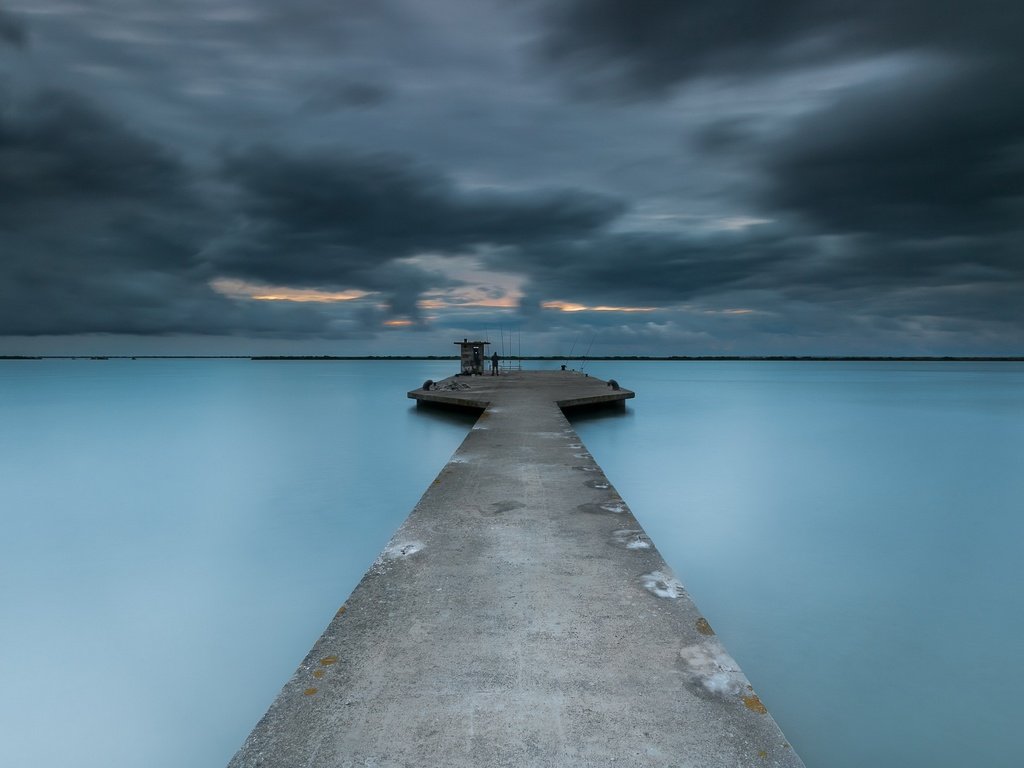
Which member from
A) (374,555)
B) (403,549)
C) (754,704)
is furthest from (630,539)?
(374,555)

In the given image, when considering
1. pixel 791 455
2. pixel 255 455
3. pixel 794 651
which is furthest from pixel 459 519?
pixel 791 455

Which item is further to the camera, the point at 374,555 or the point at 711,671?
the point at 374,555

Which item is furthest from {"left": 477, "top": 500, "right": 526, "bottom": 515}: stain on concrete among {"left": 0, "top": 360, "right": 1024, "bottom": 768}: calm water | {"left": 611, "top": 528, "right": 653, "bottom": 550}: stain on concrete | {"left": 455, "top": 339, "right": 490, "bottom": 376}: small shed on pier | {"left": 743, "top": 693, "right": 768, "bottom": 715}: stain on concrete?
{"left": 455, "top": 339, "right": 490, "bottom": 376}: small shed on pier

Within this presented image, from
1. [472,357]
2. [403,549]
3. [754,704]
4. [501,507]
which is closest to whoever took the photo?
[754,704]

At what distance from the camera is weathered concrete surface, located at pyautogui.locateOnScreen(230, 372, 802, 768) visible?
2.32 m

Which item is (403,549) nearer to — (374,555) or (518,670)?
A: (518,670)

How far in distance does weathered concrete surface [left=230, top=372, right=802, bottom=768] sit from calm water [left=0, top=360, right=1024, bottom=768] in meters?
1.69

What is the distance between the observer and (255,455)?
1599cm

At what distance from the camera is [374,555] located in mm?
7918

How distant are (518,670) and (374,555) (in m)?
5.54

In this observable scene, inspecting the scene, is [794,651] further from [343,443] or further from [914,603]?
[343,443]

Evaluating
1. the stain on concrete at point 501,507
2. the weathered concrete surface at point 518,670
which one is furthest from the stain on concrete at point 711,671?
the stain on concrete at point 501,507

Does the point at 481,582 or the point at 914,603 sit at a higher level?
the point at 481,582

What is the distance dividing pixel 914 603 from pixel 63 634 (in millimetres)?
9251
